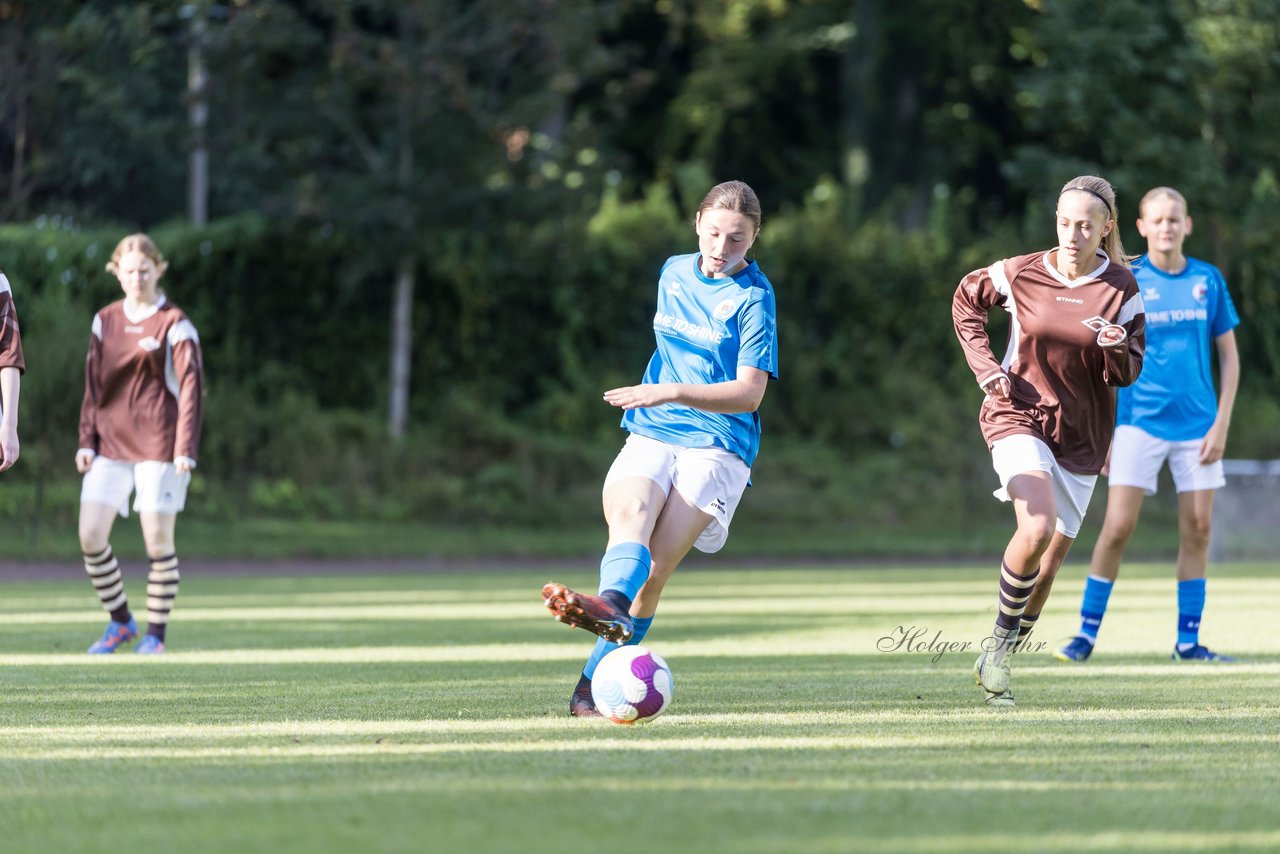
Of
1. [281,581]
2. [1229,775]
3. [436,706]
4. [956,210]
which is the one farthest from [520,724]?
[956,210]

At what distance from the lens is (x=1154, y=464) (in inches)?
403

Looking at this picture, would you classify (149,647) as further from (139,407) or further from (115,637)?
(139,407)

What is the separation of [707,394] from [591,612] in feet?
3.15

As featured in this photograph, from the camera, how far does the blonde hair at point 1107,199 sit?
795cm

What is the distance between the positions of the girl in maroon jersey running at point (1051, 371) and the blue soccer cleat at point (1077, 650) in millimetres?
1836

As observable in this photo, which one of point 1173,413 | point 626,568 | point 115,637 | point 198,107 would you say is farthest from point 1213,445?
point 198,107

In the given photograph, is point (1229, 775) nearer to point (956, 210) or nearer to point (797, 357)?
point (797, 357)

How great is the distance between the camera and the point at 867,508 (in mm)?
26484

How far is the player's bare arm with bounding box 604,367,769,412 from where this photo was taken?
6.67 metres

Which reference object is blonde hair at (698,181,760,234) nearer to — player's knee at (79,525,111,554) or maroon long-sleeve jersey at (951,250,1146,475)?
maroon long-sleeve jersey at (951,250,1146,475)

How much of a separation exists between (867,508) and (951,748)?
20.4 metres

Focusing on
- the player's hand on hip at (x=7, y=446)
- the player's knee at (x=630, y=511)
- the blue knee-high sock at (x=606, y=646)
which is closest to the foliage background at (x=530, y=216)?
the player's hand on hip at (x=7, y=446)

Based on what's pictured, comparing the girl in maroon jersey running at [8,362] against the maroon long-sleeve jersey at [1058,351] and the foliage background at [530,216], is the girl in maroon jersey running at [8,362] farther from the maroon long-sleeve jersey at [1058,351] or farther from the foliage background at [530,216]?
the foliage background at [530,216]

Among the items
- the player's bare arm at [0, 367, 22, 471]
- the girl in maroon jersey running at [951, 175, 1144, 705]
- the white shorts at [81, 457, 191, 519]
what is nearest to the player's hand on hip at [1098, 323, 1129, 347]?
the girl in maroon jersey running at [951, 175, 1144, 705]
